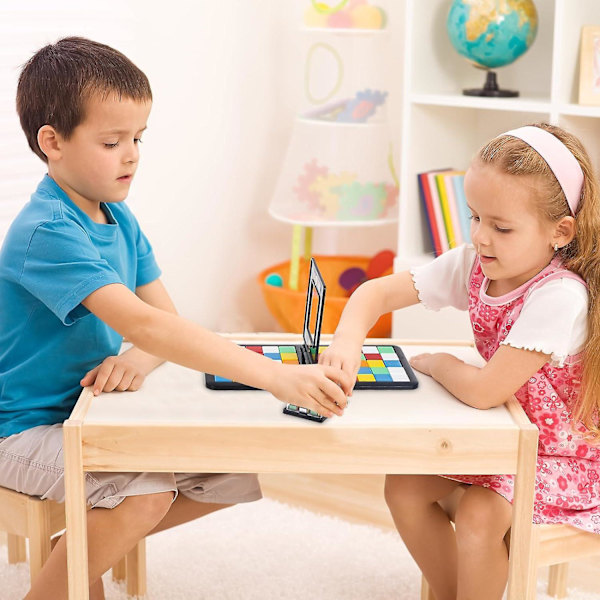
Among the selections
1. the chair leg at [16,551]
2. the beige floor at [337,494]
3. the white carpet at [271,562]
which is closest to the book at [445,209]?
the beige floor at [337,494]

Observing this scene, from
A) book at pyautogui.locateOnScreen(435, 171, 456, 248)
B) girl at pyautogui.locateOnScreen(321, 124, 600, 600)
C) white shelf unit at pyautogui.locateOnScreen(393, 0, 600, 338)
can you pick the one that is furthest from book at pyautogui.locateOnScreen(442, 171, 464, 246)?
girl at pyautogui.locateOnScreen(321, 124, 600, 600)

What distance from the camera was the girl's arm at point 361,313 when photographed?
1.39m

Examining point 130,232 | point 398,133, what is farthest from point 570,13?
point 130,232

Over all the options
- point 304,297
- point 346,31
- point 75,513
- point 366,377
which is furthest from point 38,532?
point 346,31

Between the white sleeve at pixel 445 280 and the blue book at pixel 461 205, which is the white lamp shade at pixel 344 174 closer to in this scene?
the blue book at pixel 461 205

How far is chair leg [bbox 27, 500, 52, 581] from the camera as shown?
4.61ft

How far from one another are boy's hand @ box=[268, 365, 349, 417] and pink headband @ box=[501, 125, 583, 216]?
423 millimetres

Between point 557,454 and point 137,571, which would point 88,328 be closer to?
point 137,571

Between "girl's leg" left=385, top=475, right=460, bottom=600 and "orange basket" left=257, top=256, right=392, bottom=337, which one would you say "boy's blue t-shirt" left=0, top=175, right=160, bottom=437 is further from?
"orange basket" left=257, top=256, right=392, bottom=337

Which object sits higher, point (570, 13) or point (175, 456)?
point (570, 13)

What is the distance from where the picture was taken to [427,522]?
1484 mm

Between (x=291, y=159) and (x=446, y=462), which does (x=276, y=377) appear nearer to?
(x=446, y=462)

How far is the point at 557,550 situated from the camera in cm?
135

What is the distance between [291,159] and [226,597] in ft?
5.08
